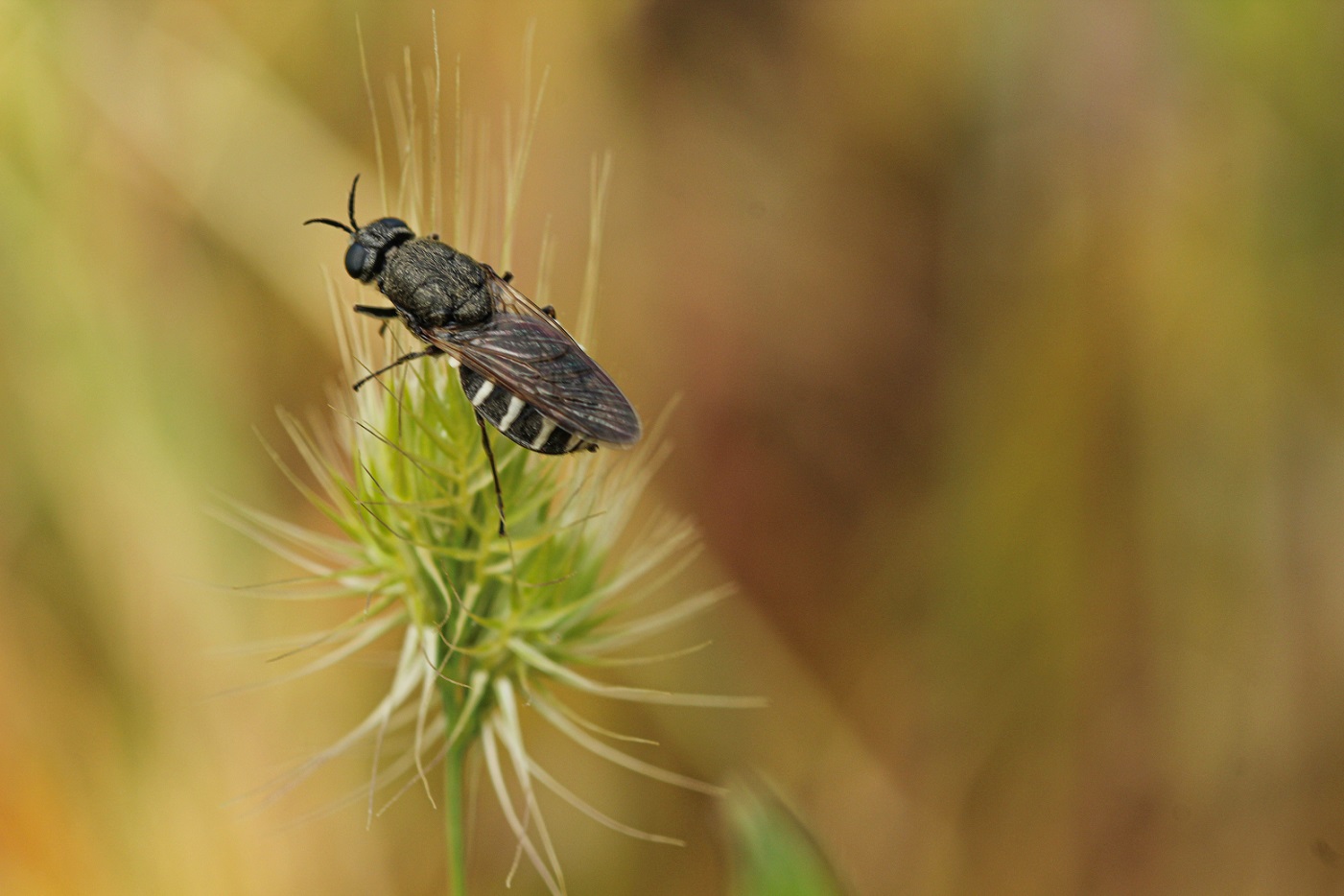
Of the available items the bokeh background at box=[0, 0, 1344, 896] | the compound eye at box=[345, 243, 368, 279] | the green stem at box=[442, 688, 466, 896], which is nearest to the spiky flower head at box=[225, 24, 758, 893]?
the green stem at box=[442, 688, 466, 896]

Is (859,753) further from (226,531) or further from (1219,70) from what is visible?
(1219,70)

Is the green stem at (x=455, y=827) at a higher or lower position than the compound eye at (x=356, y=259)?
lower

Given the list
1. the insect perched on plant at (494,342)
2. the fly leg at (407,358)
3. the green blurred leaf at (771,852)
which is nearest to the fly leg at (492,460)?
the insect perched on plant at (494,342)

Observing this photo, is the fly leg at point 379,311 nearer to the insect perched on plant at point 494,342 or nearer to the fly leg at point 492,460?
the insect perched on plant at point 494,342

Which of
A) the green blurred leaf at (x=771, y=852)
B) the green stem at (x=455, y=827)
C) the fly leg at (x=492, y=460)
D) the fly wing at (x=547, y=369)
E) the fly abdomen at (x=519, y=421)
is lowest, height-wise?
the green stem at (x=455, y=827)

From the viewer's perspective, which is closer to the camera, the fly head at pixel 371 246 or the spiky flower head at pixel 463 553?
the spiky flower head at pixel 463 553

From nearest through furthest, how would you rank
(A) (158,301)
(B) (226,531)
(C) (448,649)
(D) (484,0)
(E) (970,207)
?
(C) (448,649)
(B) (226,531)
(A) (158,301)
(D) (484,0)
(E) (970,207)

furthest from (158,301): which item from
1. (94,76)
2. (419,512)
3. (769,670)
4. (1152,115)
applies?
(1152,115)

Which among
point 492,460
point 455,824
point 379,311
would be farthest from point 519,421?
point 455,824
